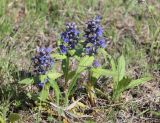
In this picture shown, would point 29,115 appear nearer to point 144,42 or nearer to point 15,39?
point 15,39

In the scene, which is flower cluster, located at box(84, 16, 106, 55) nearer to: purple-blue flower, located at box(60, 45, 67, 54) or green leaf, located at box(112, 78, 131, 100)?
purple-blue flower, located at box(60, 45, 67, 54)

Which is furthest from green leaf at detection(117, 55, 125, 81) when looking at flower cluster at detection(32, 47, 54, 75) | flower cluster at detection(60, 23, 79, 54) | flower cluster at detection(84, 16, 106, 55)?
flower cluster at detection(32, 47, 54, 75)

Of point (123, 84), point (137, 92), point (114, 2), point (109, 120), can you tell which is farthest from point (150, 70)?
point (114, 2)

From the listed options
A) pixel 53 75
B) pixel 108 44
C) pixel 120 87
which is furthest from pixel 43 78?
pixel 108 44

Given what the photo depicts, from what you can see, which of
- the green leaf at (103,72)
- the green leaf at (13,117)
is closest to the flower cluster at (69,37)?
the green leaf at (103,72)

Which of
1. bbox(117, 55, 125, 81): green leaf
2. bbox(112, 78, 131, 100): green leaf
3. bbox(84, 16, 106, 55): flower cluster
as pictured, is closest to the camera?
bbox(84, 16, 106, 55): flower cluster

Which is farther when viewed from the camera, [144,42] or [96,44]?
[144,42]
